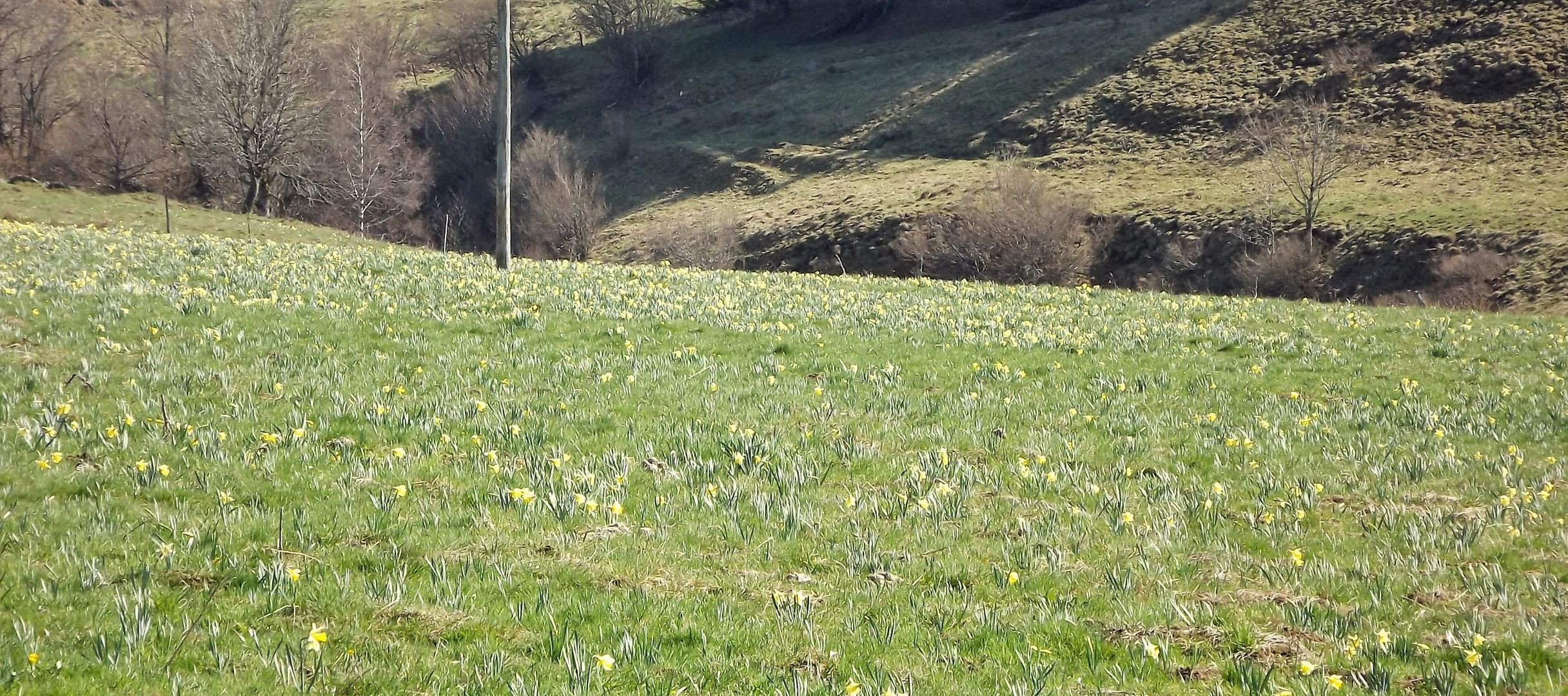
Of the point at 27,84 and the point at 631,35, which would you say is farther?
the point at 631,35

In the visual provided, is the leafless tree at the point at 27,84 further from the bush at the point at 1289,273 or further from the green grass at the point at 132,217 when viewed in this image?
the bush at the point at 1289,273

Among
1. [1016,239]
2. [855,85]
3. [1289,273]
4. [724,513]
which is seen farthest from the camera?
[855,85]

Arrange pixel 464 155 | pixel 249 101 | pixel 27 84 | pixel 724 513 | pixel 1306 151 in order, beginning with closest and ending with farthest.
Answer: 1. pixel 724 513
2. pixel 249 101
3. pixel 1306 151
4. pixel 27 84
5. pixel 464 155

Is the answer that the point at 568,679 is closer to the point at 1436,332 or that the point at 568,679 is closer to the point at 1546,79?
the point at 1436,332

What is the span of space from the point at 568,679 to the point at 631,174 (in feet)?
269

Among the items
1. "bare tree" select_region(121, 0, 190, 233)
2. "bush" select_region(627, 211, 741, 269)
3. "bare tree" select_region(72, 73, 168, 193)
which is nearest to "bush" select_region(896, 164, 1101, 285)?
"bush" select_region(627, 211, 741, 269)

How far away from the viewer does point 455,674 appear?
3875mm

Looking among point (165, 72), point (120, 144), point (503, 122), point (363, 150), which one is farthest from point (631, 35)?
point (503, 122)

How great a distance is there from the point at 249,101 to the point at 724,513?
48.2 metres

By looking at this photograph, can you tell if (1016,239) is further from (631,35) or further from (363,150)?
(631,35)

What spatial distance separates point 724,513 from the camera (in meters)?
6.12

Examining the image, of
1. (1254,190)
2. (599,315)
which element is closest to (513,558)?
(599,315)

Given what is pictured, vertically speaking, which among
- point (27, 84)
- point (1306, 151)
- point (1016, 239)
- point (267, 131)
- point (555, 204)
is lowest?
point (1016, 239)

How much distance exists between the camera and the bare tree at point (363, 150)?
2238 inches
